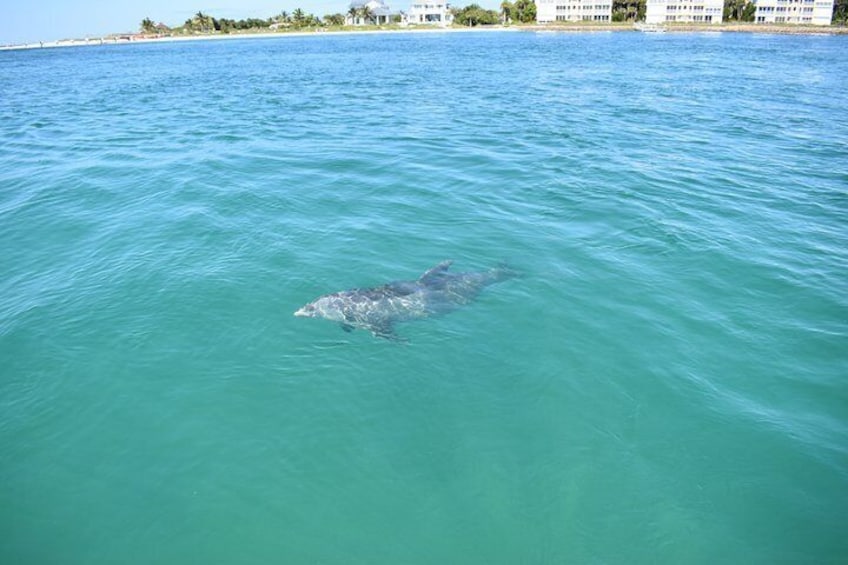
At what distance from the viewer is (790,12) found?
171 metres

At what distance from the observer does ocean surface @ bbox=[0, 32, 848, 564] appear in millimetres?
8016

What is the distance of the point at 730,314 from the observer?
41.9ft

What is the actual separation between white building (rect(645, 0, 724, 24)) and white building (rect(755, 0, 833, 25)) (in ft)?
41.5

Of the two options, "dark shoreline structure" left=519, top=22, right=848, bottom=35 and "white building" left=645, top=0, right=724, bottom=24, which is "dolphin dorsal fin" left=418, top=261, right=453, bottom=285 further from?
"white building" left=645, top=0, right=724, bottom=24

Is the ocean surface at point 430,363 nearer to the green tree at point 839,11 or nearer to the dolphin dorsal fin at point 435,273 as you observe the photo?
the dolphin dorsal fin at point 435,273

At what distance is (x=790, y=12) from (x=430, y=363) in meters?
218

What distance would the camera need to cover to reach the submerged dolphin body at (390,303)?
485 inches

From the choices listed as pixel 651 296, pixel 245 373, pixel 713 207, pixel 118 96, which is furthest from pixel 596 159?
pixel 118 96

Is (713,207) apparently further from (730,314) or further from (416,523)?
(416,523)

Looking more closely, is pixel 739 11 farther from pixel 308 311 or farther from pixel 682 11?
pixel 308 311

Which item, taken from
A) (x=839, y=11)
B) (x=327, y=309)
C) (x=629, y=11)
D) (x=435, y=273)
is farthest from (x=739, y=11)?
(x=327, y=309)

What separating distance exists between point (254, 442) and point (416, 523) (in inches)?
132

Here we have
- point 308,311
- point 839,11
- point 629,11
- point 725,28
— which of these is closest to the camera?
point 308,311

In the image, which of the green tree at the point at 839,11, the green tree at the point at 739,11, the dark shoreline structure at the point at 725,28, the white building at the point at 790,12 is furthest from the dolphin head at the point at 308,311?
the green tree at the point at 739,11
